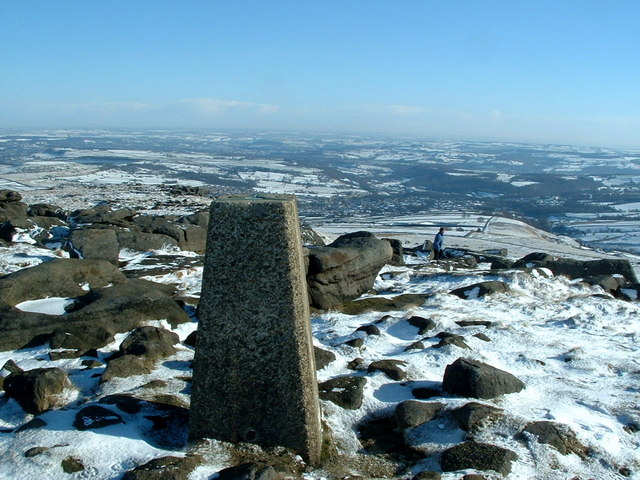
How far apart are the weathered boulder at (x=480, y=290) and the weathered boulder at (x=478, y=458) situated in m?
8.37

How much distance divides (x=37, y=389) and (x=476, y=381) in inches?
231

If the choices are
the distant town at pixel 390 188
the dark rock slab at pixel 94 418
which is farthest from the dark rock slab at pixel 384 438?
the distant town at pixel 390 188

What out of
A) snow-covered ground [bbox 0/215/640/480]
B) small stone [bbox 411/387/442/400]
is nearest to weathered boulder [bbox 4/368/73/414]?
snow-covered ground [bbox 0/215/640/480]

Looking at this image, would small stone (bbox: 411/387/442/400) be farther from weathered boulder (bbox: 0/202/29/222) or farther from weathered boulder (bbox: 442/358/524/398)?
weathered boulder (bbox: 0/202/29/222)

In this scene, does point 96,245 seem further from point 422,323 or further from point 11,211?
point 422,323

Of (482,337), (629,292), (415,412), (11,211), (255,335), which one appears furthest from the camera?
(11,211)

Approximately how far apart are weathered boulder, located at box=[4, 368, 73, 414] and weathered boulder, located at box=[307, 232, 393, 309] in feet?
21.1

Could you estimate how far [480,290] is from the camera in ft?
46.1

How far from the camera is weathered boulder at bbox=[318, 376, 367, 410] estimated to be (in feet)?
22.8

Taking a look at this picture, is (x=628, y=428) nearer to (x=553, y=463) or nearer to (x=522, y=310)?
(x=553, y=463)

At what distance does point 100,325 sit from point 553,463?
24.9ft

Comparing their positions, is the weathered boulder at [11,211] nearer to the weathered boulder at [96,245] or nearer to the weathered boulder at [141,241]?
the weathered boulder at [141,241]

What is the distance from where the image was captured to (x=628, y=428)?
6.66 metres

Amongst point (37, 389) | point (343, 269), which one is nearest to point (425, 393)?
point (37, 389)
